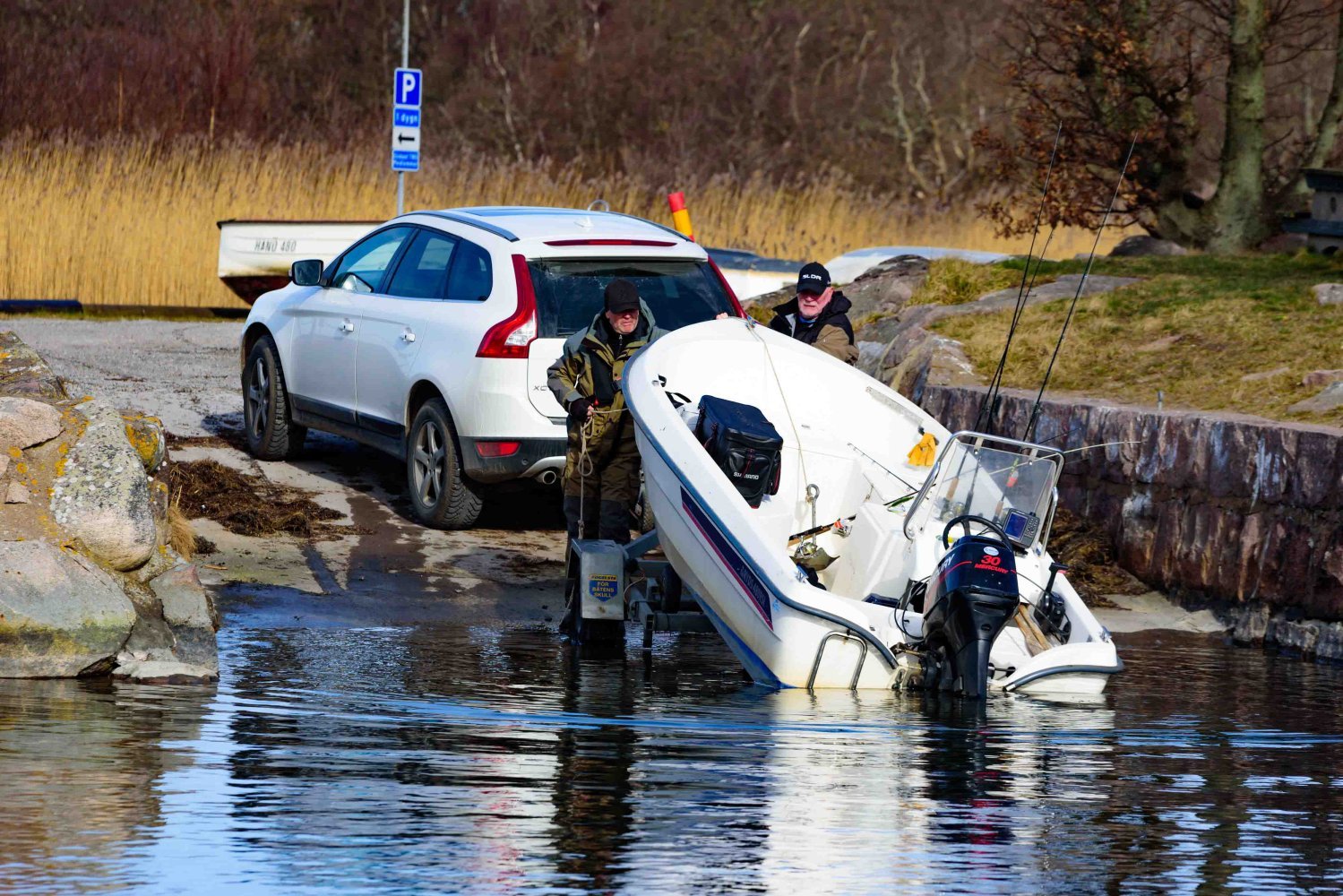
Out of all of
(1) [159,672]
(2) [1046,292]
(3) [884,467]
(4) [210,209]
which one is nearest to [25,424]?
(1) [159,672]

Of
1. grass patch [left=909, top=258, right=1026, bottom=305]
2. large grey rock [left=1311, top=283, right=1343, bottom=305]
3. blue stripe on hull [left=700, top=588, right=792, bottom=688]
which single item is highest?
grass patch [left=909, top=258, right=1026, bottom=305]

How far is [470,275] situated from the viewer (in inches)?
457

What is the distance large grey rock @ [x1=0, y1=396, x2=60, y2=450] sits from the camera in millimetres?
8977

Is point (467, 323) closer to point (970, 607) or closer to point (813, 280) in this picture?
point (813, 280)

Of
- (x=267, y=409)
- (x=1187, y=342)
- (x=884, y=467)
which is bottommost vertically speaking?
(x=884, y=467)

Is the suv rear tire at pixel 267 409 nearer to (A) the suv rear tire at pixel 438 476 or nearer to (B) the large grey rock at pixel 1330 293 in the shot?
(A) the suv rear tire at pixel 438 476

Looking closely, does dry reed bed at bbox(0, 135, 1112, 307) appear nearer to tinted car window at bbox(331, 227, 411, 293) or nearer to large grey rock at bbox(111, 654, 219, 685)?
tinted car window at bbox(331, 227, 411, 293)

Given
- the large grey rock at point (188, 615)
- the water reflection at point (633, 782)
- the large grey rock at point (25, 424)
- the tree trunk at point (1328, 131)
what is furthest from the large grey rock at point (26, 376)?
the tree trunk at point (1328, 131)

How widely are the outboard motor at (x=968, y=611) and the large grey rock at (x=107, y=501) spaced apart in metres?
3.41

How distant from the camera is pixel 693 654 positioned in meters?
9.60

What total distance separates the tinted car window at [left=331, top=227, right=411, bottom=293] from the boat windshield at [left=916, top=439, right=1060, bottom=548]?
4.74 m

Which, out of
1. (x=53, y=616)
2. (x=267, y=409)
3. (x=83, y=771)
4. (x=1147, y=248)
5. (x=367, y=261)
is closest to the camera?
(x=83, y=771)

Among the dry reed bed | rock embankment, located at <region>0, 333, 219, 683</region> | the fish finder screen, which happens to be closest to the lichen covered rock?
rock embankment, located at <region>0, 333, 219, 683</region>

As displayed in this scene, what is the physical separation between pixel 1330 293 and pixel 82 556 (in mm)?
8976
